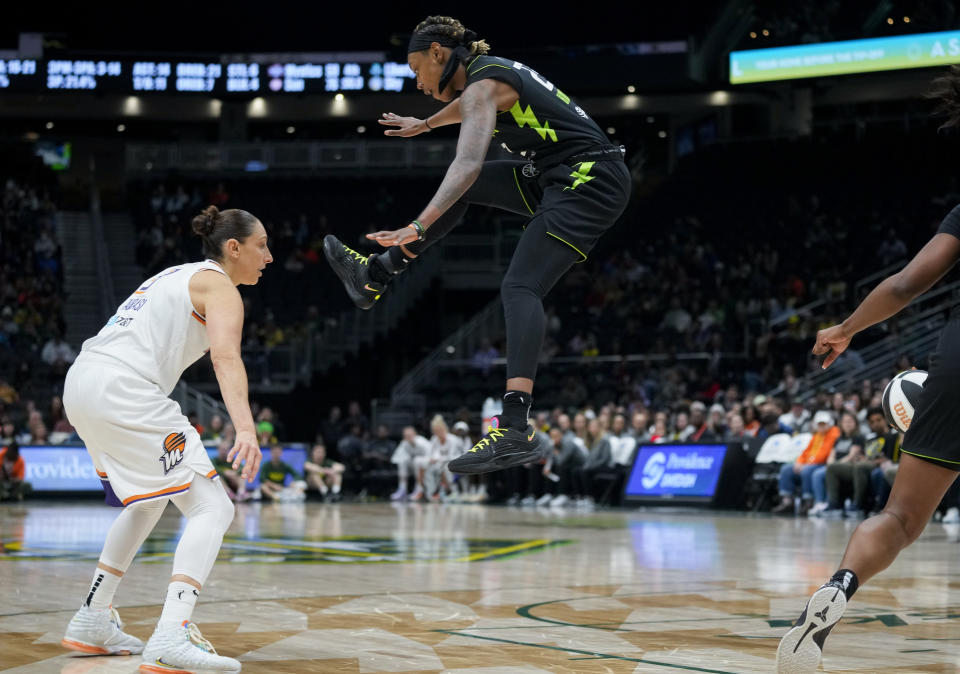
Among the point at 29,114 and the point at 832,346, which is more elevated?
the point at 29,114

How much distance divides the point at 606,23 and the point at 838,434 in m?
20.1

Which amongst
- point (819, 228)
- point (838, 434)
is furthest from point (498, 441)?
point (819, 228)

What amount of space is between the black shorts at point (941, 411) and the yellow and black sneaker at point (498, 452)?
1.65m

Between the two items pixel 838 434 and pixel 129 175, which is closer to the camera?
pixel 838 434

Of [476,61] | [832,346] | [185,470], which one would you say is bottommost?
[185,470]

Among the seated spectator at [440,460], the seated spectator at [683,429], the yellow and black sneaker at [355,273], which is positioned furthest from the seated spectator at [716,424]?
the yellow and black sneaker at [355,273]

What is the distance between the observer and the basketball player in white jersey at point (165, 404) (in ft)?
16.6

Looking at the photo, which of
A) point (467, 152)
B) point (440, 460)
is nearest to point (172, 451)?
point (467, 152)

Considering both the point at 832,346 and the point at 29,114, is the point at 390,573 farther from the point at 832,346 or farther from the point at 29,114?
the point at 29,114

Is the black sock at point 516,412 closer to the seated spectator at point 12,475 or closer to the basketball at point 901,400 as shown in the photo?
the basketball at point 901,400

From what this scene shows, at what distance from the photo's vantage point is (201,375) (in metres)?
26.2

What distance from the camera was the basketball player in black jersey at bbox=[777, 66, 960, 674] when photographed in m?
4.26

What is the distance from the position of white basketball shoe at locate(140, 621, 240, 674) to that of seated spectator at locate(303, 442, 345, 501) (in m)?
16.8

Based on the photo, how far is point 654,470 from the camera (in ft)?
61.5
